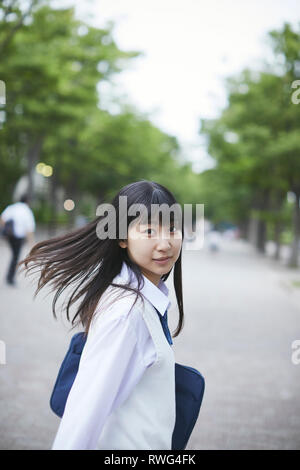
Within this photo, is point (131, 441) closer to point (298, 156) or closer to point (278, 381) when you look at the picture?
point (278, 381)

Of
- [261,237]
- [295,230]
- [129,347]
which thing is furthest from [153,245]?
[261,237]

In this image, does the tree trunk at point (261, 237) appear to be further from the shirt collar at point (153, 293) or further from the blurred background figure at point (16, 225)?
the shirt collar at point (153, 293)

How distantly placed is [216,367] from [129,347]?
444 centimetres

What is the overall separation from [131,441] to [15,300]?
27.4 ft

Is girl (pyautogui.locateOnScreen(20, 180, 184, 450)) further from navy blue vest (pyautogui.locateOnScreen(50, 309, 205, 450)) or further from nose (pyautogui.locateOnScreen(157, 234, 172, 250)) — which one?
navy blue vest (pyautogui.locateOnScreen(50, 309, 205, 450))

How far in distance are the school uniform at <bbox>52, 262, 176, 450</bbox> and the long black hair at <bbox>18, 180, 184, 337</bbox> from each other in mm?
116

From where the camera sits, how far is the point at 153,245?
5.82 ft

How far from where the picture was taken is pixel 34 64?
16.3 meters

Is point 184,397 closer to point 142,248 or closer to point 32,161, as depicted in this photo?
point 142,248

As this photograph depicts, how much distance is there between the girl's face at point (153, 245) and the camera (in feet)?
5.82

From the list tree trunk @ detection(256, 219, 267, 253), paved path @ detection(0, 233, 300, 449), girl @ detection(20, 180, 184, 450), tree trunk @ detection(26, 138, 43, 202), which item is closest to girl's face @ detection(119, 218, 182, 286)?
girl @ detection(20, 180, 184, 450)

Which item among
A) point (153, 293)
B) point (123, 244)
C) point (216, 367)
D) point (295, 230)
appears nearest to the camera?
point (153, 293)

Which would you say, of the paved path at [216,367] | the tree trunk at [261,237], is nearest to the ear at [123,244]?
the paved path at [216,367]

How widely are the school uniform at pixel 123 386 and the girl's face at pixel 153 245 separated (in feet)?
0.59
